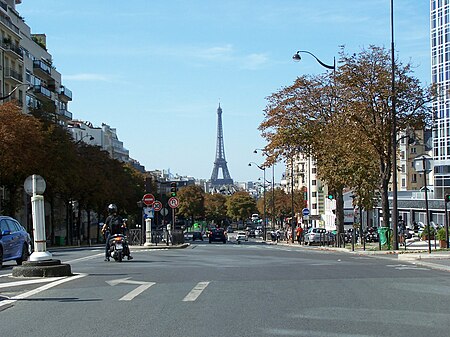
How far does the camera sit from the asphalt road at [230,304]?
9.74 meters

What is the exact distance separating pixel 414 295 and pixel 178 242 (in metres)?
35.9

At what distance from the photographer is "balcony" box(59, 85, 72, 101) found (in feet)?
307

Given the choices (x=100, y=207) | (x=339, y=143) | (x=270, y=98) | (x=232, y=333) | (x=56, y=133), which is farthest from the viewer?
(x=100, y=207)

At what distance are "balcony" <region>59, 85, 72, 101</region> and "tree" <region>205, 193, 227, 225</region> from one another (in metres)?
75.5

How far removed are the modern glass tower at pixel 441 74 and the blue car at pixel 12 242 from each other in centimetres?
5992

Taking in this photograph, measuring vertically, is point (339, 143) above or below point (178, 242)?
above

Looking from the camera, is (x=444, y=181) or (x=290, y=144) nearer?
(x=290, y=144)

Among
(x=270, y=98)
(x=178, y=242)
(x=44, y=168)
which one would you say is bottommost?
(x=178, y=242)

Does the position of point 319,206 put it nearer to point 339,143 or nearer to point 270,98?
point 270,98

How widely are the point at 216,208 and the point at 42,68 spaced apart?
95.1 metres

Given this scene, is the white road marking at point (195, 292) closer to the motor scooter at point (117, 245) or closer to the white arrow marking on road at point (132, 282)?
the white arrow marking on road at point (132, 282)

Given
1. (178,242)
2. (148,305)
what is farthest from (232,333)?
(178,242)

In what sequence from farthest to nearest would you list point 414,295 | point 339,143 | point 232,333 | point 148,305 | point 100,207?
point 100,207 < point 339,143 < point 414,295 < point 148,305 < point 232,333

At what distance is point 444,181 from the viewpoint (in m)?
82.8
